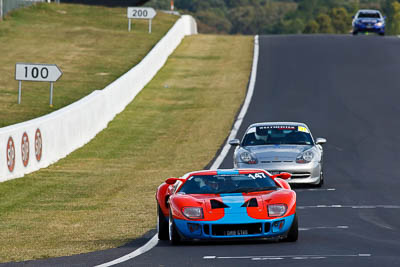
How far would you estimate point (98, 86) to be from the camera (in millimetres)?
41625

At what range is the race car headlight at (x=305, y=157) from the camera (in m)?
20.5

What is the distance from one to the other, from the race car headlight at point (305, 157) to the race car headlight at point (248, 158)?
3.01 feet

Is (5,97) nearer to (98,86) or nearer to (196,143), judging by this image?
(98,86)

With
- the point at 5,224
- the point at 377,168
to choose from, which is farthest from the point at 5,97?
the point at 5,224

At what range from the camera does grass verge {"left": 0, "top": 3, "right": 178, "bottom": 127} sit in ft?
124

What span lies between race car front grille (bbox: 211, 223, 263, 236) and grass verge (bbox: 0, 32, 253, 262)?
58.4 inches

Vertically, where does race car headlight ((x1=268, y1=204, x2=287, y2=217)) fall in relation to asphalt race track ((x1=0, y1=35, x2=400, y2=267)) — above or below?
above

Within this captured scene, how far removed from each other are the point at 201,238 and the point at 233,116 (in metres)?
22.9

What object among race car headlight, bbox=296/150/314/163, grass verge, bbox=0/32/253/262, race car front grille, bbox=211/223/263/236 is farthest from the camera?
race car headlight, bbox=296/150/314/163

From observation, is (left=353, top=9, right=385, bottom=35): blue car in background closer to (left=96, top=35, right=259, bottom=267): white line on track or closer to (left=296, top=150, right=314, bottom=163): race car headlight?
(left=96, top=35, right=259, bottom=267): white line on track

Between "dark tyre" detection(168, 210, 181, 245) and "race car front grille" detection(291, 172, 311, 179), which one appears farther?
"race car front grille" detection(291, 172, 311, 179)

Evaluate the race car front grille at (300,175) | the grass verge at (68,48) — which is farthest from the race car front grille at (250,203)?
the grass verge at (68,48)

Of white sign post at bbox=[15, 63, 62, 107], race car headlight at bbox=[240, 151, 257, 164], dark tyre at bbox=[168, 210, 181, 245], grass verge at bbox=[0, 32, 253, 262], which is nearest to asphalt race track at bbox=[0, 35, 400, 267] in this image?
dark tyre at bbox=[168, 210, 181, 245]

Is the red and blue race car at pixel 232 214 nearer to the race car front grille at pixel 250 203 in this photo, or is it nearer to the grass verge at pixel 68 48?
the race car front grille at pixel 250 203
